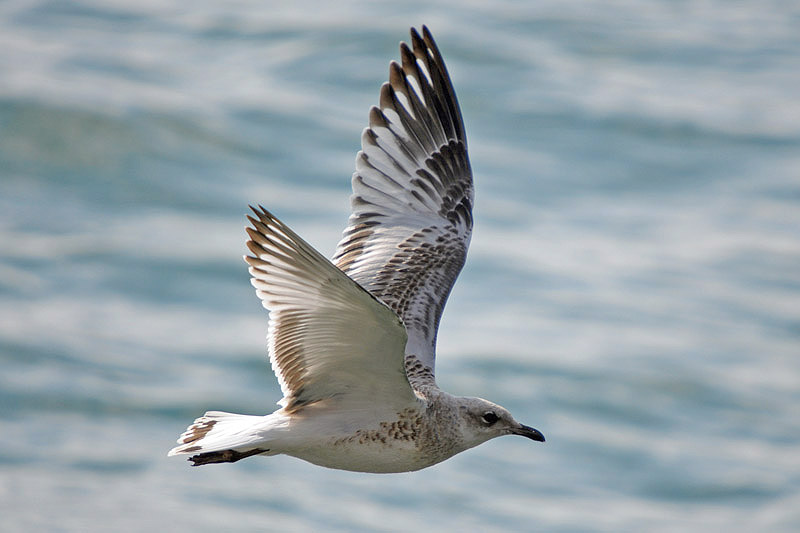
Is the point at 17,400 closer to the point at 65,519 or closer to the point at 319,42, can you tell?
the point at 65,519

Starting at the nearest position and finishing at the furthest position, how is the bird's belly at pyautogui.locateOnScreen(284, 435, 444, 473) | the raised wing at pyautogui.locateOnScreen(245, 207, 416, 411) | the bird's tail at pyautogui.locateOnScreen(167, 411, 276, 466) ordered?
the raised wing at pyautogui.locateOnScreen(245, 207, 416, 411) → the bird's tail at pyautogui.locateOnScreen(167, 411, 276, 466) → the bird's belly at pyautogui.locateOnScreen(284, 435, 444, 473)

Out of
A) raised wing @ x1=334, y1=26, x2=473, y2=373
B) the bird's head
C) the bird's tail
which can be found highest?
raised wing @ x1=334, y1=26, x2=473, y2=373

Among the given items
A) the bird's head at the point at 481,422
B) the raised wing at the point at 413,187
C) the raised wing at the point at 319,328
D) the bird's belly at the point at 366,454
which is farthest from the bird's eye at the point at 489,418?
the raised wing at the point at 413,187

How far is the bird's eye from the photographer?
24.0 ft

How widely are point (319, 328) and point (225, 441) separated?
811mm

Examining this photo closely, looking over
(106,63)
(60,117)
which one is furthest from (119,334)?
(106,63)

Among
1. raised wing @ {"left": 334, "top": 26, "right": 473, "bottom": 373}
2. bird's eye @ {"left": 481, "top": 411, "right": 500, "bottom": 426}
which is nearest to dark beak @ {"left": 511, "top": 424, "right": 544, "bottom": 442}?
bird's eye @ {"left": 481, "top": 411, "right": 500, "bottom": 426}

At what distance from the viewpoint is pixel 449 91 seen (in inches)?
358

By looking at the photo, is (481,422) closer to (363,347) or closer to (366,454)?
(366,454)

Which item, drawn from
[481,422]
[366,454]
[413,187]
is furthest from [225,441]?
[413,187]

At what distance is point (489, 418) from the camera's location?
733 centimetres

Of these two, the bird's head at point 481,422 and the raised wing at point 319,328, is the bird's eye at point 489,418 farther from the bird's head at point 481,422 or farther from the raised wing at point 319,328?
the raised wing at point 319,328

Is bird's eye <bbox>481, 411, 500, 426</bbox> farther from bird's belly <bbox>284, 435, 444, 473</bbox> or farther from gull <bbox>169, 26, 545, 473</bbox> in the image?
bird's belly <bbox>284, 435, 444, 473</bbox>

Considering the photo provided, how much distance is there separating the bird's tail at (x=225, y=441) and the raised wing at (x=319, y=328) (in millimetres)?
304
